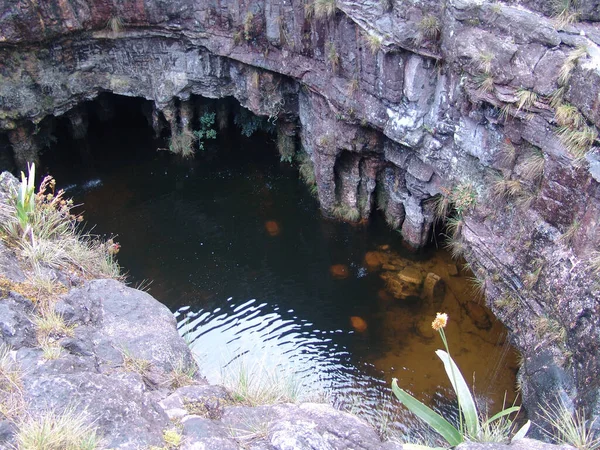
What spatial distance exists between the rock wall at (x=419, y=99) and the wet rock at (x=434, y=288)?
100cm

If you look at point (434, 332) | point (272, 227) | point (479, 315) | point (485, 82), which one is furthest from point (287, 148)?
point (485, 82)

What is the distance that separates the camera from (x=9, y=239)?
6195 millimetres

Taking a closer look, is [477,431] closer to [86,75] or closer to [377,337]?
[377,337]

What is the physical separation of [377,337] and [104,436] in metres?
6.53

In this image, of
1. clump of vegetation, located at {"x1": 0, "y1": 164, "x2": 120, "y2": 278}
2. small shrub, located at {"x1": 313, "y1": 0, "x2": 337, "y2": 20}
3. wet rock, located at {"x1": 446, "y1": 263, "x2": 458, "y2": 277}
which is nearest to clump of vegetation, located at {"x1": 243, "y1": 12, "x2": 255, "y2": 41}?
small shrub, located at {"x1": 313, "y1": 0, "x2": 337, "y2": 20}

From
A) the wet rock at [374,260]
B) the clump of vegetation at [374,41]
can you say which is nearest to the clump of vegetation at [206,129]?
the wet rock at [374,260]

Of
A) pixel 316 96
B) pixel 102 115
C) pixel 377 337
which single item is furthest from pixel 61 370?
pixel 102 115

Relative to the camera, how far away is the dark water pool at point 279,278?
9031 mm

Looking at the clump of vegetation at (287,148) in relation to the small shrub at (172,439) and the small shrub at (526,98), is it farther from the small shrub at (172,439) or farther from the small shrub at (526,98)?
the small shrub at (172,439)

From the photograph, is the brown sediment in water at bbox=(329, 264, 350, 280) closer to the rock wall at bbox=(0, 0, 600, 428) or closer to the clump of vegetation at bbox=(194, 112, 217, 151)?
the rock wall at bbox=(0, 0, 600, 428)

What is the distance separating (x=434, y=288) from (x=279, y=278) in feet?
10.3

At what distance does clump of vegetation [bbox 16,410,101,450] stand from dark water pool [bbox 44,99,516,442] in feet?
12.6

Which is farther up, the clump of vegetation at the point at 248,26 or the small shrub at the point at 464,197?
the clump of vegetation at the point at 248,26

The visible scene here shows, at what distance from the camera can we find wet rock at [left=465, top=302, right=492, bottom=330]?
9742 mm
